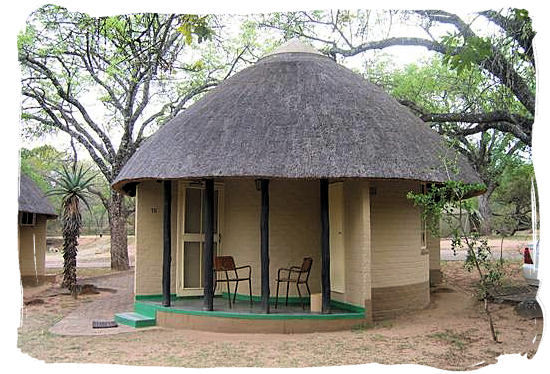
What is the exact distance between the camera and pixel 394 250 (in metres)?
9.89

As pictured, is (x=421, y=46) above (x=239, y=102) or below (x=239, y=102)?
above

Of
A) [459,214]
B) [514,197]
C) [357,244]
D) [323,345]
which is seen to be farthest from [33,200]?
[514,197]

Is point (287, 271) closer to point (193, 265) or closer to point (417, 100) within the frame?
Result: point (193, 265)

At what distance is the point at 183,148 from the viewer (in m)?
9.09

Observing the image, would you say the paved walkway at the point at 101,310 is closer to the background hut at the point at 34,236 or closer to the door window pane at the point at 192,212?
the background hut at the point at 34,236

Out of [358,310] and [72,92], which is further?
[72,92]

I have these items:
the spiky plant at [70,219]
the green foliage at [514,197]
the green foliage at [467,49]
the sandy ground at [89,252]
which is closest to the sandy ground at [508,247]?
the green foliage at [514,197]

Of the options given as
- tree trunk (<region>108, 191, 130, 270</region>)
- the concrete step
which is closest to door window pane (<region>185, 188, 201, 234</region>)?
the concrete step

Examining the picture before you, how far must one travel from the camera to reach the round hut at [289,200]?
855 centimetres

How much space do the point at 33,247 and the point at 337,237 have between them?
9.91m

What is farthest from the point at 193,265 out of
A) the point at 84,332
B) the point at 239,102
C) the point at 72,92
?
the point at 72,92

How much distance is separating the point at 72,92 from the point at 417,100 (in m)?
12.1

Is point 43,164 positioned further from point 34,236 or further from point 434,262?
point 434,262

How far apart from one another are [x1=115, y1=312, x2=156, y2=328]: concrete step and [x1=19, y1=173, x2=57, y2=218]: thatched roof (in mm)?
5414
